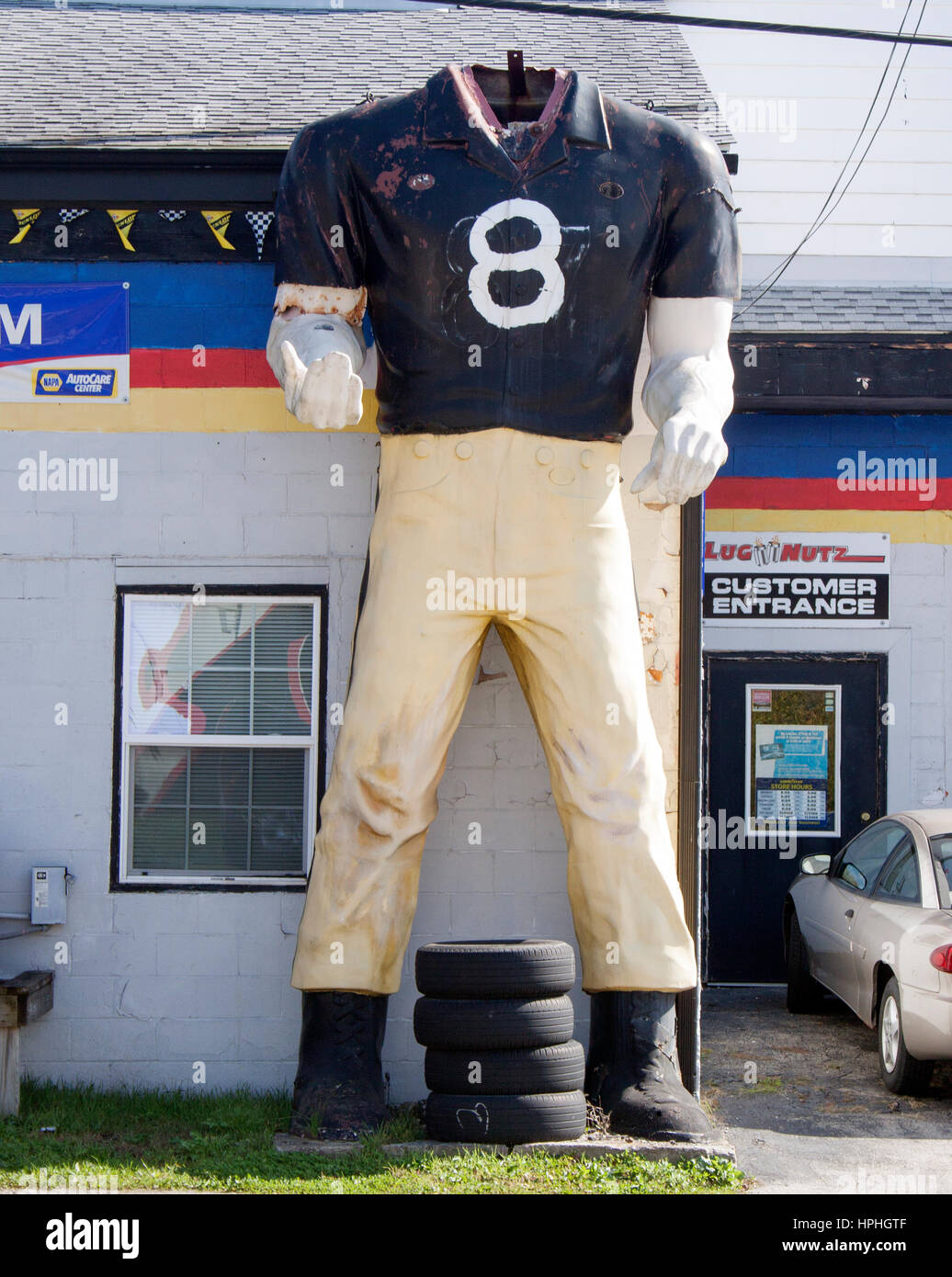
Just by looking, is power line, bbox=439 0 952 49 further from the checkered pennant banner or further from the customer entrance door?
the customer entrance door

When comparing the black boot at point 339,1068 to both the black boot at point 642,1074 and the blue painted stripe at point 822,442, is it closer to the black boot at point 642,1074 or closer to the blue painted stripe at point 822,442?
the black boot at point 642,1074

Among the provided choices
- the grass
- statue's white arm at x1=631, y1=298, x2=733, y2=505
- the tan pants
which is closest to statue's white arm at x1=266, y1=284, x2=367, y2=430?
the tan pants

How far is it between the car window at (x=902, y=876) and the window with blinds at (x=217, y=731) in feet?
9.68

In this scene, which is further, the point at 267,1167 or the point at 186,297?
the point at 186,297

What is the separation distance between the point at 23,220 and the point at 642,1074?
4332 mm

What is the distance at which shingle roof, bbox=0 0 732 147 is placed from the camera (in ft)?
22.3

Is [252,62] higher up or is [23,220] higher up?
[252,62]

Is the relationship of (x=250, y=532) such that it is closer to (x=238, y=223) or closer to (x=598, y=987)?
(x=238, y=223)

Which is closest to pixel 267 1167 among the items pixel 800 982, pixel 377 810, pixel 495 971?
pixel 495 971

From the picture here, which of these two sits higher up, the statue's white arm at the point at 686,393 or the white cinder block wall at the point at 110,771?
the statue's white arm at the point at 686,393

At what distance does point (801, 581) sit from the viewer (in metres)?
9.69

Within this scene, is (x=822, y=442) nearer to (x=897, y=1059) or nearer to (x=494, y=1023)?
(x=897, y=1059)

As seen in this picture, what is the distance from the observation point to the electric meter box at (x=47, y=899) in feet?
19.8

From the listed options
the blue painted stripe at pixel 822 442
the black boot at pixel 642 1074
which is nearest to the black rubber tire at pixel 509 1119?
the black boot at pixel 642 1074
